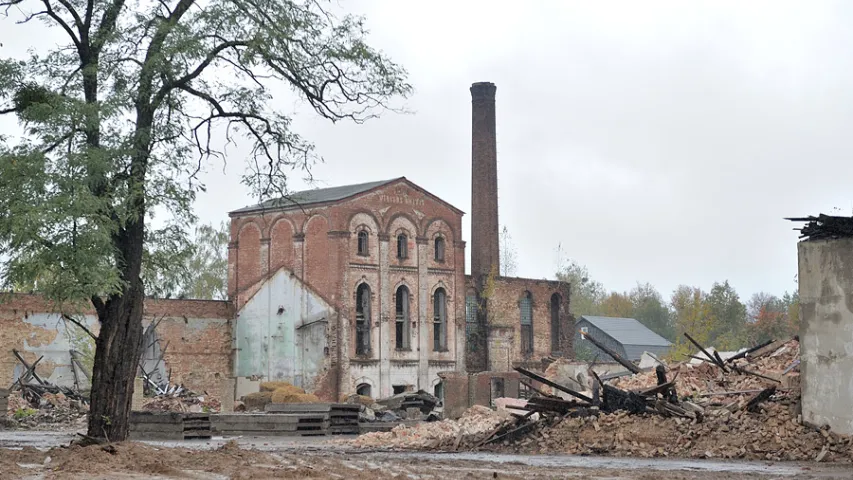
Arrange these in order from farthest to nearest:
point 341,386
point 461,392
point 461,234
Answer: point 461,234
point 341,386
point 461,392

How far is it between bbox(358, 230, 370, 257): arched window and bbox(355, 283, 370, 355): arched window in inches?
52.5

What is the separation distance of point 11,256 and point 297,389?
26.6 metres

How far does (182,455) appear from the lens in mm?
15484

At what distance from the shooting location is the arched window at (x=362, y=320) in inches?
1817

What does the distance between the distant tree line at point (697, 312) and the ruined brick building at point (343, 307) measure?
8.29 m

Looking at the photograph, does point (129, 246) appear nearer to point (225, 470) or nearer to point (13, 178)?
point (13, 178)

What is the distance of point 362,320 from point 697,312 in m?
14.9

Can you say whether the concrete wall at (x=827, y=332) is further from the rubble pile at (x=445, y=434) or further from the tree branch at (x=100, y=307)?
the tree branch at (x=100, y=307)

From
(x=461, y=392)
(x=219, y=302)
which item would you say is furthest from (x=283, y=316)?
(x=461, y=392)

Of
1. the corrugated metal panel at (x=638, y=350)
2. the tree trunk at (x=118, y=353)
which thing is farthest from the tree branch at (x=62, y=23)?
the corrugated metal panel at (x=638, y=350)

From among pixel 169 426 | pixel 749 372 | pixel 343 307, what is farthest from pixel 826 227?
pixel 343 307

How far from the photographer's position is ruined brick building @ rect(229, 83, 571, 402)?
45500 mm

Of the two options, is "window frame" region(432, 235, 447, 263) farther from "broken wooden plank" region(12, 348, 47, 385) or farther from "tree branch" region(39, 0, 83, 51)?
"tree branch" region(39, 0, 83, 51)

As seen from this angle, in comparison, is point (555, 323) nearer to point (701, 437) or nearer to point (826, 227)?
point (701, 437)
